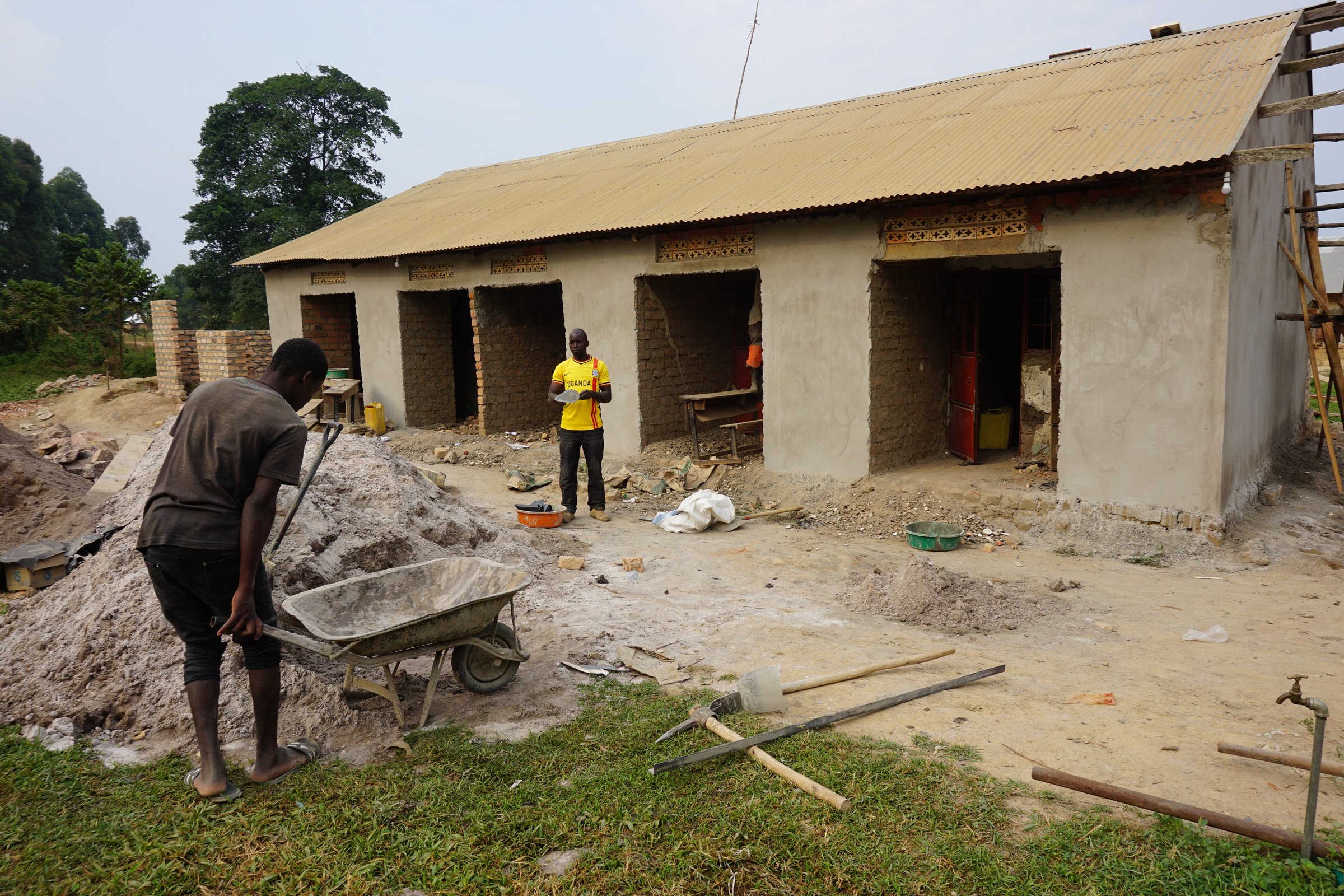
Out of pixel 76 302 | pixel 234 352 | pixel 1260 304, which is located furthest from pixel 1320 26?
pixel 76 302

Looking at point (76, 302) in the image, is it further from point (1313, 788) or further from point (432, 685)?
point (1313, 788)

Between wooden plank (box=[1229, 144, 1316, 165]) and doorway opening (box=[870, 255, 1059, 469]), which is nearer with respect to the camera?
wooden plank (box=[1229, 144, 1316, 165])

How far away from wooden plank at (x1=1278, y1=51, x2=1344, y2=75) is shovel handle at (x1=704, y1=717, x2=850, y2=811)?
27.7ft

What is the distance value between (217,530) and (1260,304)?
29.3 ft

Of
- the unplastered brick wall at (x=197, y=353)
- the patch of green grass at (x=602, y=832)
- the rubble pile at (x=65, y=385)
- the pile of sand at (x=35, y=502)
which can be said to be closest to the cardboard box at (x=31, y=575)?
the pile of sand at (x=35, y=502)

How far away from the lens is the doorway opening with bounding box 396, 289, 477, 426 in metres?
14.0

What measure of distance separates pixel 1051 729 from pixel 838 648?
140 cm

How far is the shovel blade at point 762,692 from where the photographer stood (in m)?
4.21

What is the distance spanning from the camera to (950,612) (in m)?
5.84

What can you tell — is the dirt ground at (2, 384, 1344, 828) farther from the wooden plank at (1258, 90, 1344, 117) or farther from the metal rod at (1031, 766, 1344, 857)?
the wooden plank at (1258, 90, 1344, 117)

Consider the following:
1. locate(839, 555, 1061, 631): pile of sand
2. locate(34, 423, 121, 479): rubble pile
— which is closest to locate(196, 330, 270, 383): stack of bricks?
locate(34, 423, 121, 479): rubble pile

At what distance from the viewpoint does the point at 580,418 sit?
344 inches

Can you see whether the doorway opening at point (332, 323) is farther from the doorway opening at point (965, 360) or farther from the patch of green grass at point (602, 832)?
the patch of green grass at point (602, 832)

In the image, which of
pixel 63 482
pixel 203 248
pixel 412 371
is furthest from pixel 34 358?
pixel 63 482
